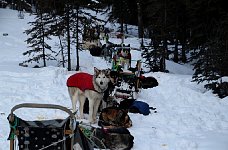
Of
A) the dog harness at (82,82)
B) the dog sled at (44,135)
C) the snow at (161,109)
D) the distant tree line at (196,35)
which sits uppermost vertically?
the distant tree line at (196,35)

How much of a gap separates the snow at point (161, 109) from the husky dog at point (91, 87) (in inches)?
36.5

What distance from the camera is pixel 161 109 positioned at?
12.0 meters

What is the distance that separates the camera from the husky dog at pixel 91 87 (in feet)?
29.8

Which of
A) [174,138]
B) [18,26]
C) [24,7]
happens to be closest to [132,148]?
[174,138]

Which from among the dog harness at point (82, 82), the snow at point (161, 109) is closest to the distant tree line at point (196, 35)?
the snow at point (161, 109)

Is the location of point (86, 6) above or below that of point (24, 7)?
below

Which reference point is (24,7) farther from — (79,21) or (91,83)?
(91,83)

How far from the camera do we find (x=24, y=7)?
57938 mm

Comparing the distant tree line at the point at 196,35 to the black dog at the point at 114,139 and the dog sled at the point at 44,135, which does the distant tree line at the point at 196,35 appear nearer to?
the black dog at the point at 114,139

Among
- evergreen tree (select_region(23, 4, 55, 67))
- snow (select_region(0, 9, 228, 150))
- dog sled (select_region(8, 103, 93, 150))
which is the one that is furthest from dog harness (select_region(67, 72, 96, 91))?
evergreen tree (select_region(23, 4, 55, 67))

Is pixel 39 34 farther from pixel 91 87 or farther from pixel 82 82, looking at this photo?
pixel 91 87

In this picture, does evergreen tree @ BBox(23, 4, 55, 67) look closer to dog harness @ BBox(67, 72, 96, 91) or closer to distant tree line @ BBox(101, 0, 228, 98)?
distant tree line @ BBox(101, 0, 228, 98)

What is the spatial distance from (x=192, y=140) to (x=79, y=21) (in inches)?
692

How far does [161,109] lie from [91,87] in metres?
3.70
